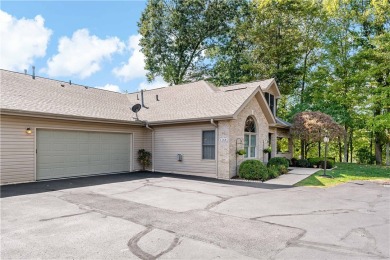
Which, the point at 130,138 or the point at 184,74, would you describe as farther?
the point at 184,74

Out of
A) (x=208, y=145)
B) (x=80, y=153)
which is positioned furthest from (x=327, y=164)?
(x=80, y=153)

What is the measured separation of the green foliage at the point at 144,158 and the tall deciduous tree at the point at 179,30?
13.7m

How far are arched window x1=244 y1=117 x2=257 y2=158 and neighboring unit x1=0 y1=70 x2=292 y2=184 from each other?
51mm

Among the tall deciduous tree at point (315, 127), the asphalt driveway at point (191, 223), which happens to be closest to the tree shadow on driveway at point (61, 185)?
the asphalt driveway at point (191, 223)

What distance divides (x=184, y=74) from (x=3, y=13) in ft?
62.1

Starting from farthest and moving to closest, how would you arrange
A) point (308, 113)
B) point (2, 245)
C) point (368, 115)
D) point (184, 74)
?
point (184, 74) < point (368, 115) < point (308, 113) < point (2, 245)

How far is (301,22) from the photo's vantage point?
25.7m

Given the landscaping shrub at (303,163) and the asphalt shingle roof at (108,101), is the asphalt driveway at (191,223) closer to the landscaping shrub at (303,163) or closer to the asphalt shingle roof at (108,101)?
the asphalt shingle roof at (108,101)

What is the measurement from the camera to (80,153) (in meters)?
12.1

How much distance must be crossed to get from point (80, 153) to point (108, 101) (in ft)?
15.4

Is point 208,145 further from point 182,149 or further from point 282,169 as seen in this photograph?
point 282,169

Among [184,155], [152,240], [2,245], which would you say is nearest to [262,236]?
[152,240]

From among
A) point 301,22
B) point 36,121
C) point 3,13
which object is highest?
point 301,22

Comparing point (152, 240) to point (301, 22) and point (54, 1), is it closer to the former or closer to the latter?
point (54, 1)
